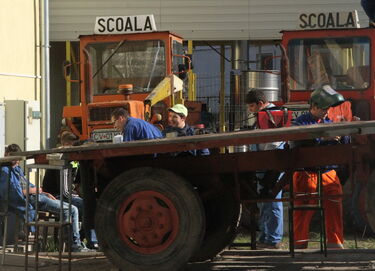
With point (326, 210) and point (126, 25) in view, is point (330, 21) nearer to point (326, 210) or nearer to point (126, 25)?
point (126, 25)

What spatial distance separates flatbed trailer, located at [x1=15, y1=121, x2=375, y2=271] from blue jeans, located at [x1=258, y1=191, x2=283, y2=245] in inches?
73.4

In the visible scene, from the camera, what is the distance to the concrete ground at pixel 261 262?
6.71m

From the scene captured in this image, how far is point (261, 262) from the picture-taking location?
22.9 feet

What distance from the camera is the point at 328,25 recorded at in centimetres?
1121

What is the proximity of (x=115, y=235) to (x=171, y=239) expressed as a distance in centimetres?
48

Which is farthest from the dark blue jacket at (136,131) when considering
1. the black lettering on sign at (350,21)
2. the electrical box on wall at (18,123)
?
the electrical box on wall at (18,123)

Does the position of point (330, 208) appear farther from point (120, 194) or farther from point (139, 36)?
point (139, 36)

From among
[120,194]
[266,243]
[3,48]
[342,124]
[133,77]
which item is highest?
[3,48]

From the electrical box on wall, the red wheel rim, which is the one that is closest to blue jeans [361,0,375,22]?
the red wheel rim

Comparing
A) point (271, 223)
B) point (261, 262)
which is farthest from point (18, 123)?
point (261, 262)

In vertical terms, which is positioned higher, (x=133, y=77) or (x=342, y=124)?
(x=133, y=77)

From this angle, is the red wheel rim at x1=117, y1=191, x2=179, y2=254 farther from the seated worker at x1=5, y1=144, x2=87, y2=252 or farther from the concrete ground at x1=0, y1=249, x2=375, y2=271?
the seated worker at x1=5, y1=144, x2=87, y2=252

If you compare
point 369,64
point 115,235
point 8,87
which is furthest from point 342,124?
point 8,87

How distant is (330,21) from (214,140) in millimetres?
5867
